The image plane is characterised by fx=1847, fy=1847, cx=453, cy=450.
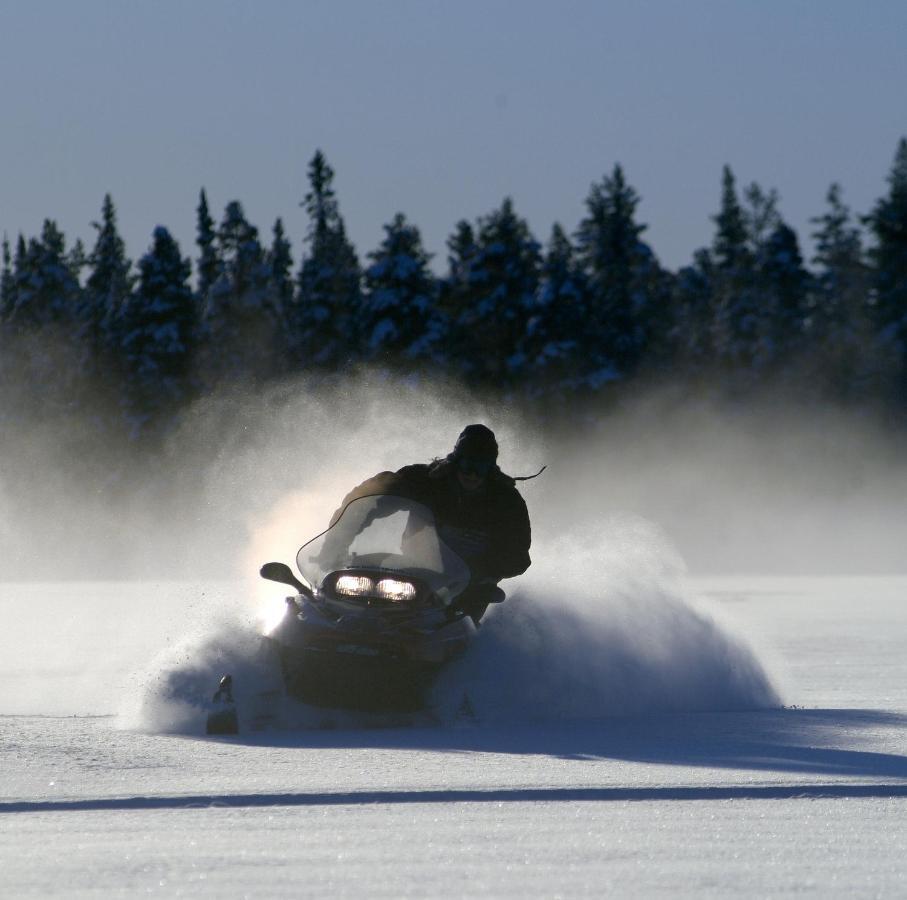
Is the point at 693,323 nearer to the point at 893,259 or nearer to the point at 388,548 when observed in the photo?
the point at 893,259

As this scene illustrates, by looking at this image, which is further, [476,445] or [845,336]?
[845,336]

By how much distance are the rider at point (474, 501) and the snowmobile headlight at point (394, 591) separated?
77 centimetres

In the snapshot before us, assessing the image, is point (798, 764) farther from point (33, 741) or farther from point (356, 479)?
point (356, 479)

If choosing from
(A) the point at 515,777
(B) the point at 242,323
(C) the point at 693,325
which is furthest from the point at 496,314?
(A) the point at 515,777

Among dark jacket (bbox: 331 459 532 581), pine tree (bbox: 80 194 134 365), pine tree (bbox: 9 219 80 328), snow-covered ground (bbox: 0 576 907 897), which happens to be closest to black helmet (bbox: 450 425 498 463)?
dark jacket (bbox: 331 459 532 581)

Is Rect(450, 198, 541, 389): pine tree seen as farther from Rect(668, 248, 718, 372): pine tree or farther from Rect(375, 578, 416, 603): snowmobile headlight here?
Rect(375, 578, 416, 603): snowmobile headlight

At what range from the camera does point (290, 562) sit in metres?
14.6

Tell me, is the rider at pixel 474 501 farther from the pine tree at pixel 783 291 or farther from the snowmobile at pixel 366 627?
the pine tree at pixel 783 291

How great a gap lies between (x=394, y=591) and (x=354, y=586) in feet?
0.71

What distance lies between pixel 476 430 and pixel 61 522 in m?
51.8

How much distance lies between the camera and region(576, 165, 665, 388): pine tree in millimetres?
69250

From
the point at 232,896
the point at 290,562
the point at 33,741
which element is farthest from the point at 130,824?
the point at 290,562

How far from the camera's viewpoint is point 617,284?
7844 cm

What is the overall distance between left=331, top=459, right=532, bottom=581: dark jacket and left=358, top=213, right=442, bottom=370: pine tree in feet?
171
